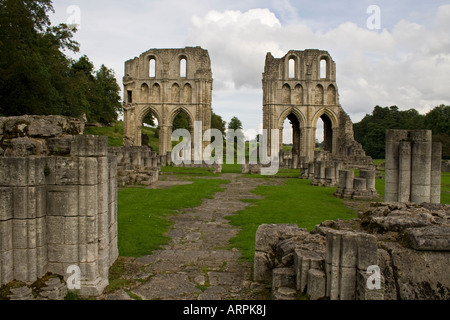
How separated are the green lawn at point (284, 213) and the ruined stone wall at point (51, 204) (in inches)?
111

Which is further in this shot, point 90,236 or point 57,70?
point 57,70

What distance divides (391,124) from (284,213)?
59.3 meters

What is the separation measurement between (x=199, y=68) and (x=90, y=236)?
3522cm

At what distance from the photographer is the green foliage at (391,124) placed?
5482 cm

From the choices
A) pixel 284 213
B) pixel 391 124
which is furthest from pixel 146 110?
pixel 391 124

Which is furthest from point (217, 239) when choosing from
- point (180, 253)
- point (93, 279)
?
point (93, 279)

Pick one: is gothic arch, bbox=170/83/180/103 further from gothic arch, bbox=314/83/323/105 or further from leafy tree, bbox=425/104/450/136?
leafy tree, bbox=425/104/450/136

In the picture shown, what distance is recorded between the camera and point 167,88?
1513 inches

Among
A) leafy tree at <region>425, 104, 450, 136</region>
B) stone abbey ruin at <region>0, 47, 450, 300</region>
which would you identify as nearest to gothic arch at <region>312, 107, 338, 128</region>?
leafy tree at <region>425, 104, 450, 136</region>

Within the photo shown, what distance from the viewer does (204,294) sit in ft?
16.4

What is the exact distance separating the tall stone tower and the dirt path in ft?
97.8

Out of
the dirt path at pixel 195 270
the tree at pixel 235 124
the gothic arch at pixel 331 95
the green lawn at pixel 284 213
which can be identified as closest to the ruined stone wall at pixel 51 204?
the dirt path at pixel 195 270

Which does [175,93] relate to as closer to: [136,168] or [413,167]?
[136,168]
